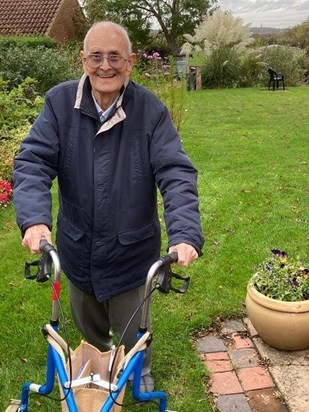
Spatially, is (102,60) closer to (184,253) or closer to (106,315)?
(184,253)

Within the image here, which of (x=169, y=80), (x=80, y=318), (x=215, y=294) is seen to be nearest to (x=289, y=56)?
(x=169, y=80)

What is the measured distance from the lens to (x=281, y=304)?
11.0ft

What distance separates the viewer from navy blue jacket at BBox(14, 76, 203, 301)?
7.75ft

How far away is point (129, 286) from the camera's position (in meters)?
2.66

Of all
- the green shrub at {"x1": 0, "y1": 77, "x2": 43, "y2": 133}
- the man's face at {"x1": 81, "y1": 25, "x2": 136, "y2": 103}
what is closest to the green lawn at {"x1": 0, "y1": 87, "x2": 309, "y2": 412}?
the man's face at {"x1": 81, "y1": 25, "x2": 136, "y2": 103}

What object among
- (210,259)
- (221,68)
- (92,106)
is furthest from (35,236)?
(221,68)

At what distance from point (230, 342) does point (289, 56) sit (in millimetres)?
19804

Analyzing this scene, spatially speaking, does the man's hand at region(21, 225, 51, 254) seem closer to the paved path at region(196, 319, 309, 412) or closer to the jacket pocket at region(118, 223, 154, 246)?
the jacket pocket at region(118, 223, 154, 246)

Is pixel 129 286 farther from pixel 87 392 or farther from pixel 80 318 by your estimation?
pixel 87 392

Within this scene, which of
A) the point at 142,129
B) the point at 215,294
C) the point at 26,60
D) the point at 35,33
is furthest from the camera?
the point at 35,33

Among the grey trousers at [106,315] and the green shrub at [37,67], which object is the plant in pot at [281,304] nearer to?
the grey trousers at [106,315]

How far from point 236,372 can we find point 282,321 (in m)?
0.42

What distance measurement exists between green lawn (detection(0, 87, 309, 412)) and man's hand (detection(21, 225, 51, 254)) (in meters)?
1.39

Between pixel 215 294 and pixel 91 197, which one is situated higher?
pixel 91 197
